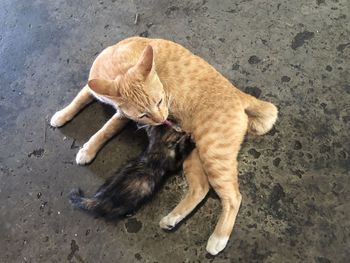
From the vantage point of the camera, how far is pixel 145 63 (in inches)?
56.1

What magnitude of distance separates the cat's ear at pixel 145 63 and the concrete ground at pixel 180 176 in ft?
1.53

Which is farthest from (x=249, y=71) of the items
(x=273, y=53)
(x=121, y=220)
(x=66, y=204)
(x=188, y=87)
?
(x=66, y=204)

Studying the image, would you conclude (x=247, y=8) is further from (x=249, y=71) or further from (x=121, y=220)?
(x=121, y=220)

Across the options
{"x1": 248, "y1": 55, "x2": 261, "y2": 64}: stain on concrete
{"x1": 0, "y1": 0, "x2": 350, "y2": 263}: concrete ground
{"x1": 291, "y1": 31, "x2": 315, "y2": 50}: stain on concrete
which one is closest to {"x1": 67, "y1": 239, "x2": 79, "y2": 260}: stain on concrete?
{"x1": 0, "y1": 0, "x2": 350, "y2": 263}: concrete ground

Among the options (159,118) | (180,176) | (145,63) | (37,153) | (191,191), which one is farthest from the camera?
(37,153)

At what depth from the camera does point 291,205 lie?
1.64 m

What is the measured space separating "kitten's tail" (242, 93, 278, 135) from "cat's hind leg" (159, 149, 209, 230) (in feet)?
0.89

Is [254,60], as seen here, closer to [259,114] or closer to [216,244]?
[259,114]

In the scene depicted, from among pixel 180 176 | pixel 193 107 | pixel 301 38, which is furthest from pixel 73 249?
pixel 301 38

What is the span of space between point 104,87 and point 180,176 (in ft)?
1.76

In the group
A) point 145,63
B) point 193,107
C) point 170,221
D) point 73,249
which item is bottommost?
point 73,249

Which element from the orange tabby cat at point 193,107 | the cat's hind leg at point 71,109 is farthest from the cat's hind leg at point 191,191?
the cat's hind leg at point 71,109

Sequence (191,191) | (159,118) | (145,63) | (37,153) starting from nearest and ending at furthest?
(145,63) < (159,118) < (191,191) < (37,153)

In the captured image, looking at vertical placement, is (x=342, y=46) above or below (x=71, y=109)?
above
